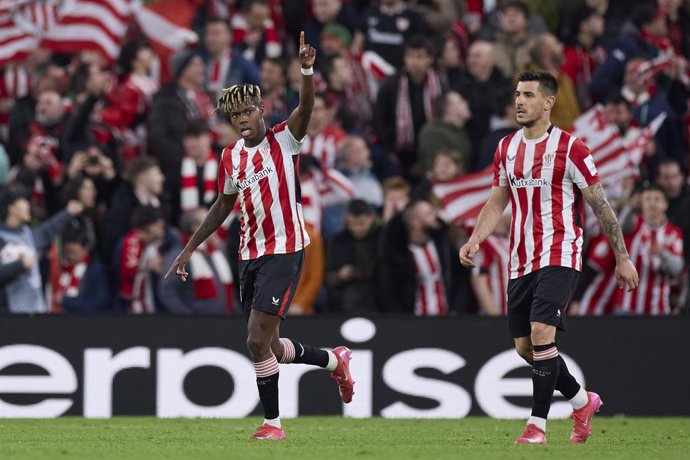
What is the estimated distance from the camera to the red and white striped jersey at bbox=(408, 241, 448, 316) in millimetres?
14414

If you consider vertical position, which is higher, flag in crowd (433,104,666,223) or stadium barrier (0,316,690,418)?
flag in crowd (433,104,666,223)

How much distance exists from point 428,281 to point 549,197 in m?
4.77

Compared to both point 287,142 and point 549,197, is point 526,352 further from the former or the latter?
point 287,142

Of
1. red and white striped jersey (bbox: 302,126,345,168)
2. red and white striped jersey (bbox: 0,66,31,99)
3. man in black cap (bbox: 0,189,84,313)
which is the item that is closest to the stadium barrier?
man in black cap (bbox: 0,189,84,313)

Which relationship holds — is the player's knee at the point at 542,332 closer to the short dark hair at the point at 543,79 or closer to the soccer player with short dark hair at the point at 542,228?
the soccer player with short dark hair at the point at 542,228

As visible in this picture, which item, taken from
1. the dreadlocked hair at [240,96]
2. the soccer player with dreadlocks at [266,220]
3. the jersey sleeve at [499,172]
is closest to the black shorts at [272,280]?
the soccer player with dreadlocks at [266,220]

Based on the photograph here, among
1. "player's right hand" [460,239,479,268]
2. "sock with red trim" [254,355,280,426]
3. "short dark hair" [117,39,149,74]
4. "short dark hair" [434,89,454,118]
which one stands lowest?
"sock with red trim" [254,355,280,426]

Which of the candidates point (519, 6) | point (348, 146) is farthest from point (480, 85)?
point (348, 146)

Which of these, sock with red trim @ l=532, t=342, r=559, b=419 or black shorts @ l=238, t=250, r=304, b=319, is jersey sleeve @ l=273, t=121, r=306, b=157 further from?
sock with red trim @ l=532, t=342, r=559, b=419

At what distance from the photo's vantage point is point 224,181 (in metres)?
10.3

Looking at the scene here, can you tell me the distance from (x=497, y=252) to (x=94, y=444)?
563 cm

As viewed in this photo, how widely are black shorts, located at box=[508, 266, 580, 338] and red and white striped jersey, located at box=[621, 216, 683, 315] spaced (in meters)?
4.66

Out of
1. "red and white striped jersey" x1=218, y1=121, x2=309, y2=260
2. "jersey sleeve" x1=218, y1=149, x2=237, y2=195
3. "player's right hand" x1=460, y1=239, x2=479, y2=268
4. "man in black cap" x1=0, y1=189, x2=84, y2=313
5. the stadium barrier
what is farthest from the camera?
"man in black cap" x1=0, y1=189, x2=84, y2=313

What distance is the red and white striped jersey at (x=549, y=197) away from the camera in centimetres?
973
